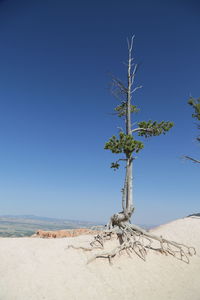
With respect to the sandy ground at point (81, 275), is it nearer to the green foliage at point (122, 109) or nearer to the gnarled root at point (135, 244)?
the gnarled root at point (135, 244)

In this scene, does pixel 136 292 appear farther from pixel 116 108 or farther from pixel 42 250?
pixel 116 108

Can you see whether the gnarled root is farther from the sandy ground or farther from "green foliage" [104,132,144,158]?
"green foliage" [104,132,144,158]

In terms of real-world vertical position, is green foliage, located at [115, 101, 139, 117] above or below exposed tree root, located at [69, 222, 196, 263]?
above

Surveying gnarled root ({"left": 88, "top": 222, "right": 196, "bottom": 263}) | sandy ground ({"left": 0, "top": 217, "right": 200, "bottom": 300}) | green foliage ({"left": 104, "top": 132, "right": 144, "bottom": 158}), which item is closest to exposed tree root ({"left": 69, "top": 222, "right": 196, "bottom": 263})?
gnarled root ({"left": 88, "top": 222, "right": 196, "bottom": 263})

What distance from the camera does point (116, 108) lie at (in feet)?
65.6

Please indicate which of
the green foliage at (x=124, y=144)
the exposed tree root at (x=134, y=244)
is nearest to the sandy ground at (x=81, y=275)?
the exposed tree root at (x=134, y=244)

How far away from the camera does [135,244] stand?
1352 centimetres

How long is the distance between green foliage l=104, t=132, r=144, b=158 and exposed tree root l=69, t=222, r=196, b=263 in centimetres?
546

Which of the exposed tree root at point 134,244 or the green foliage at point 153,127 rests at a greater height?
the green foliage at point 153,127

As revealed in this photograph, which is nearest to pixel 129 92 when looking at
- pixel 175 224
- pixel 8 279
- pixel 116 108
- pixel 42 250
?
pixel 116 108

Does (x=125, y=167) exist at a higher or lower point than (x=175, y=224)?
higher

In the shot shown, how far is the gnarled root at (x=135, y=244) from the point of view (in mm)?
12894

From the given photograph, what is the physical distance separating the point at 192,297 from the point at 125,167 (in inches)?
355

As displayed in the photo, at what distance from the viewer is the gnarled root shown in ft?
42.3
